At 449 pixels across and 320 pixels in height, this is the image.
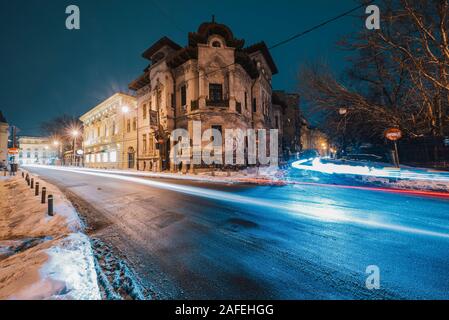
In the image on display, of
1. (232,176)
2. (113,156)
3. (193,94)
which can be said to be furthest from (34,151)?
(232,176)

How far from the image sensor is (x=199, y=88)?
2031 centimetres

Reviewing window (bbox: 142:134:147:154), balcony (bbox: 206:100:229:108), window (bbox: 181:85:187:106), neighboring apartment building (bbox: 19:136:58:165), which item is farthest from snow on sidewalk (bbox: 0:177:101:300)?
neighboring apartment building (bbox: 19:136:58:165)

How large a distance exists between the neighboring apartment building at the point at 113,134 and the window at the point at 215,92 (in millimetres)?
12810

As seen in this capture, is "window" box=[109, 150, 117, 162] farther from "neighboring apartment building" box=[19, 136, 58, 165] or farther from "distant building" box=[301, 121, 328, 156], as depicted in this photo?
"neighboring apartment building" box=[19, 136, 58, 165]

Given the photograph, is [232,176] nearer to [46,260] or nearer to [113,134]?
[46,260]

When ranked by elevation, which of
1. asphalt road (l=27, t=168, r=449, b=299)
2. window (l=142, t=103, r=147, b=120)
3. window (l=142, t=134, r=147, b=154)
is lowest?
asphalt road (l=27, t=168, r=449, b=299)

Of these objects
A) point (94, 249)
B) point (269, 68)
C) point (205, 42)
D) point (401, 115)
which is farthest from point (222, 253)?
point (269, 68)

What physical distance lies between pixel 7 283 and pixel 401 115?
22274 millimetres

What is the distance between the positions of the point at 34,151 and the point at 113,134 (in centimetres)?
9408

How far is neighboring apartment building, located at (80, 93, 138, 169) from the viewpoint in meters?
29.1

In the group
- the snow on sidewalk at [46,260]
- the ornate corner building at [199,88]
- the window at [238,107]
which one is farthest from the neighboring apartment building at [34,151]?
the snow on sidewalk at [46,260]

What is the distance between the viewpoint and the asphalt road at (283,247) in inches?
96.0

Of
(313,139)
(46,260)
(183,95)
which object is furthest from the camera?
(313,139)
